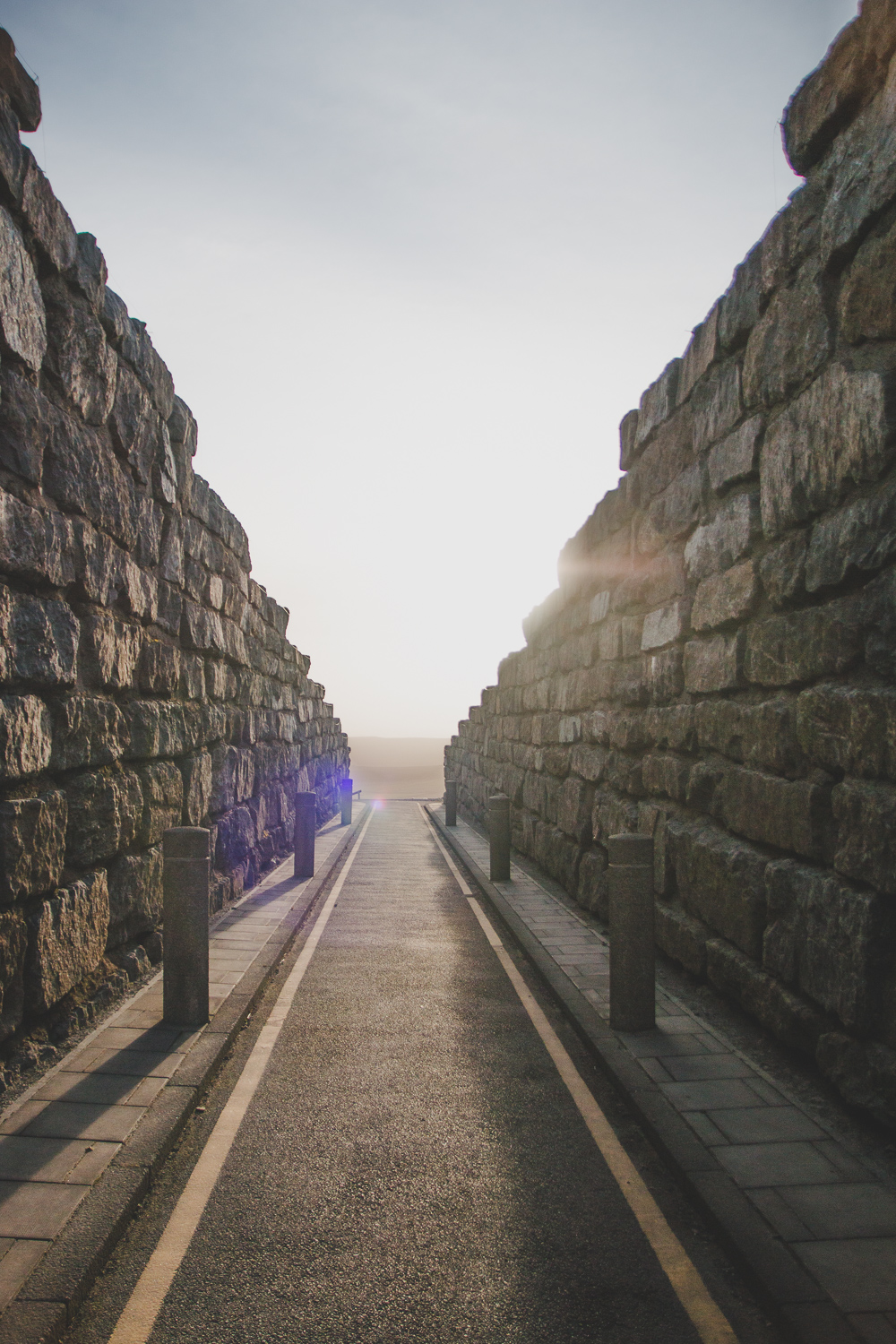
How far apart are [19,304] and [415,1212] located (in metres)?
4.26

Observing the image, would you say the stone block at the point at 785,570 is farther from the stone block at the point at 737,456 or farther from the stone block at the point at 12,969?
the stone block at the point at 12,969

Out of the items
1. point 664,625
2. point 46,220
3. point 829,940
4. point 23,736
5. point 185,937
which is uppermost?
point 46,220

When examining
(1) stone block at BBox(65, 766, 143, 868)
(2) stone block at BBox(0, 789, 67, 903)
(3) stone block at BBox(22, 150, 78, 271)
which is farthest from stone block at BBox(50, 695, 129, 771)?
(3) stone block at BBox(22, 150, 78, 271)

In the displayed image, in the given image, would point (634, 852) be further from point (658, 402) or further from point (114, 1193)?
point (658, 402)

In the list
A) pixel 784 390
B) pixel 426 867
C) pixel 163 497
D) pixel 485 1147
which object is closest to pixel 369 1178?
pixel 485 1147

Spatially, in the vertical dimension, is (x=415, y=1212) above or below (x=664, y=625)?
below

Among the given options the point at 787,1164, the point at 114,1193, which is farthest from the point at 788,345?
the point at 114,1193

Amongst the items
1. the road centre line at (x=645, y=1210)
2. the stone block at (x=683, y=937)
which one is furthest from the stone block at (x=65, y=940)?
the stone block at (x=683, y=937)

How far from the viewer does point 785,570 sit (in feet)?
14.2

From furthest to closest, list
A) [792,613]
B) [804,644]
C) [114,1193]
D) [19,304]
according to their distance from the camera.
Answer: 1. [792,613]
2. [804,644]
3. [19,304]
4. [114,1193]

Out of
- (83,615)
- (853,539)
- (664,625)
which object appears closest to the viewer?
(853,539)

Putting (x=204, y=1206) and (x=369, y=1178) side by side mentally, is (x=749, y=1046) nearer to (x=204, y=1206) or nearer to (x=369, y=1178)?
(x=369, y=1178)

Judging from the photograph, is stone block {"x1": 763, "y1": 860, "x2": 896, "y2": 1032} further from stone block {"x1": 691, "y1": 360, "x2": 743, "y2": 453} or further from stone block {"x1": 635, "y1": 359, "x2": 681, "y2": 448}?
stone block {"x1": 635, "y1": 359, "x2": 681, "y2": 448}

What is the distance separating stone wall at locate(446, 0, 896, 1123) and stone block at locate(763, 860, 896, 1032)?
0.04ft
